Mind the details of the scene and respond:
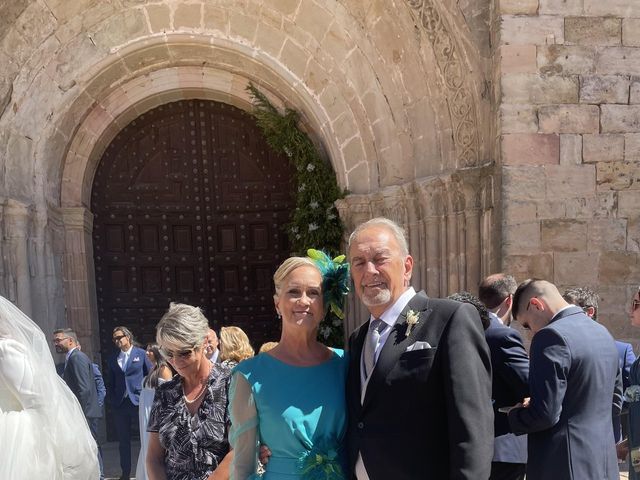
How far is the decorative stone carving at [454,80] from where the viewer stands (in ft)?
19.5

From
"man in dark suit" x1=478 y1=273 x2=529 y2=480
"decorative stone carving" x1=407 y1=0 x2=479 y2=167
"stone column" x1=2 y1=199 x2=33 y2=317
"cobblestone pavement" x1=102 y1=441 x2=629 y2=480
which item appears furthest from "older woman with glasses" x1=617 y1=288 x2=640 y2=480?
"stone column" x1=2 y1=199 x2=33 y2=317

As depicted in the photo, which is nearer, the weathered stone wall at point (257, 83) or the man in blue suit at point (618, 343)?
the man in blue suit at point (618, 343)

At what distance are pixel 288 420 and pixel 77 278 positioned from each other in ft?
19.9

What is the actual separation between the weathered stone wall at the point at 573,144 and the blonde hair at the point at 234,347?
2892mm

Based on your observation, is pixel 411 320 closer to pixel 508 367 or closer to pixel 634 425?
pixel 508 367

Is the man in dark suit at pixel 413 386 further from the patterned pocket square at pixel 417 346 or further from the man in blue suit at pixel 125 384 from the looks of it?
the man in blue suit at pixel 125 384

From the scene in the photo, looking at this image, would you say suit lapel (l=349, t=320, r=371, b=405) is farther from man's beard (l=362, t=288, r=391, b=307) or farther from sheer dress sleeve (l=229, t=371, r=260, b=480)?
sheer dress sleeve (l=229, t=371, r=260, b=480)

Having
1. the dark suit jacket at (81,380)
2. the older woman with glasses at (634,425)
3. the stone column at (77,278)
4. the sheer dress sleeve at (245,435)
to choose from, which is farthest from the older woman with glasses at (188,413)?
the stone column at (77,278)

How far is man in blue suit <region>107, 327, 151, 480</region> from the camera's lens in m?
6.12

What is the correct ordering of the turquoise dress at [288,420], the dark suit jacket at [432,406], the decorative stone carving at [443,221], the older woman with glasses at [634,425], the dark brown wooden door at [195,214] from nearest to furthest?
the dark suit jacket at [432,406] < the turquoise dress at [288,420] < the older woman with glasses at [634,425] < the decorative stone carving at [443,221] < the dark brown wooden door at [195,214]

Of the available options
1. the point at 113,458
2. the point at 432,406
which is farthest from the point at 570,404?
the point at 113,458

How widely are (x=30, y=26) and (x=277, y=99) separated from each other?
9.31ft

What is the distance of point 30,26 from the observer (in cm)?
649

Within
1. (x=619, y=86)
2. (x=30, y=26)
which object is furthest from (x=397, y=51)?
(x=30, y=26)
